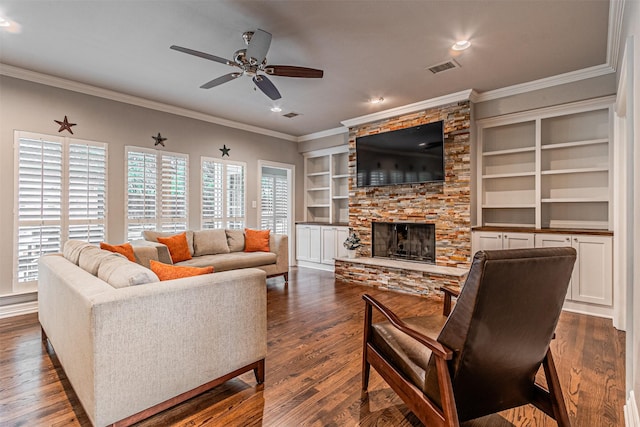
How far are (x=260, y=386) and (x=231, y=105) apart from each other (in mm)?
4134

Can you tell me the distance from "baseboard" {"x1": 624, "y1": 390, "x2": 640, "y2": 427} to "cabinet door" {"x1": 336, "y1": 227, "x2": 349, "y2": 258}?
448 cm

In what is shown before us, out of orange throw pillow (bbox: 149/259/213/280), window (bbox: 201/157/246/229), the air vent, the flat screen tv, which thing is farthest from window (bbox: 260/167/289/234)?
orange throw pillow (bbox: 149/259/213/280)

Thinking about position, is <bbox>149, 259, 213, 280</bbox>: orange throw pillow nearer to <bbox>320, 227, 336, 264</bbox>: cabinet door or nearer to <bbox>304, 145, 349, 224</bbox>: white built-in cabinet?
<bbox>320, 227, 336, 264</bbox>: cabinet door

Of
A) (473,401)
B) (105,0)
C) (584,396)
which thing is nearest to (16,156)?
(105,0)

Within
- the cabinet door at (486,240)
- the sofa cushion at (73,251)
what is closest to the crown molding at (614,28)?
the cabinet door at (486,240)

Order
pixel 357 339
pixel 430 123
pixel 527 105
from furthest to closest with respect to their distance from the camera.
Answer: pixel 430 123 → pixel 527 105 → pixel 357 339

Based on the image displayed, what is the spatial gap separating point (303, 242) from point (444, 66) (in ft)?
14.1

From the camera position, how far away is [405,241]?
540 centimetres

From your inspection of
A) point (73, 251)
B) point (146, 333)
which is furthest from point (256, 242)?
point (146, 333)

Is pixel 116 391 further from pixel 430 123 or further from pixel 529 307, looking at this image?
pixel 430 123

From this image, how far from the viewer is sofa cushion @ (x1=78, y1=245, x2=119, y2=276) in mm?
2150

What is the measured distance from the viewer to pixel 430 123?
4.74 m

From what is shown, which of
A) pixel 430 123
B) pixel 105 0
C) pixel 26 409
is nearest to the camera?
pixel 26 409

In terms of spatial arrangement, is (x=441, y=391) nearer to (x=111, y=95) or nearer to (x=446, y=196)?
(x=446, y=196)
